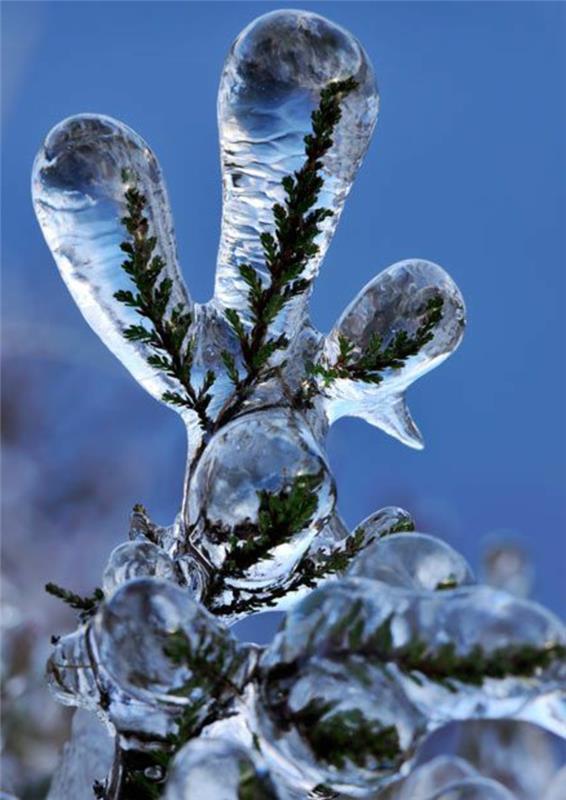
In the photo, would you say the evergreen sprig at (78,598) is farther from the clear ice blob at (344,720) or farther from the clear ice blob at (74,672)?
the clear ice blob at (344,720)

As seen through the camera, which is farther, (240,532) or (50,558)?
(50,558)

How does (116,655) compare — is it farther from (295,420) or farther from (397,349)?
(397,349)

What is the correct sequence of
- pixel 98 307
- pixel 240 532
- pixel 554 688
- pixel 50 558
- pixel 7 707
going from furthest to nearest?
pixel 50 558 → pixel 7 707 → pixel 98 307 → pixel 240 532 → pixel 554 688

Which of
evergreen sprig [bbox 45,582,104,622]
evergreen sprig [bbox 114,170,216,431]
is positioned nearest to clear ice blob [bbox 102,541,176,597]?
evergreen sprig [bbox 45,582,104,622]

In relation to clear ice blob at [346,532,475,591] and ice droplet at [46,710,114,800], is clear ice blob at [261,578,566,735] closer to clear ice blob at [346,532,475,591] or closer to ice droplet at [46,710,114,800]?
clear ice blob at [346,532,475,591]

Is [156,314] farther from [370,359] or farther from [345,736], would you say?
[345,736]

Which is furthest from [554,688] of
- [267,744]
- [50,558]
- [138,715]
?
[50,558]
